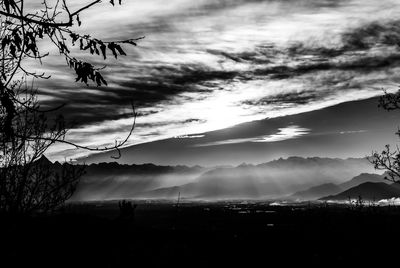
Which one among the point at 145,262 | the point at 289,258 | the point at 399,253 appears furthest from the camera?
the point at 289,258

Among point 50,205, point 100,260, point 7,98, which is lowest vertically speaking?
point 100,260

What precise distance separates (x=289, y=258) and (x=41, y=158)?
2279 centimetres

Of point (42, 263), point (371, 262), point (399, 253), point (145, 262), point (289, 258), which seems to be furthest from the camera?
point (289, 258)

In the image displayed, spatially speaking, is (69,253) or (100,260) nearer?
(69,253)

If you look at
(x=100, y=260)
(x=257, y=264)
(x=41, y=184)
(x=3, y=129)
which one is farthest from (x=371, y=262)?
(x=3, y=129)

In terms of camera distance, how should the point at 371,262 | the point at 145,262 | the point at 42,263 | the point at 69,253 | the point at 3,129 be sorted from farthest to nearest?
the point at 371,262
the point at 145,262
the point at 69,253
the point at 42,263
the point at 3,129

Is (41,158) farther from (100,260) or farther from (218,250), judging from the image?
(218,250)

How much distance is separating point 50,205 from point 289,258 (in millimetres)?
21487

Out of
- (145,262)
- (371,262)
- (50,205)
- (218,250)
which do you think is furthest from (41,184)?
(371,262)

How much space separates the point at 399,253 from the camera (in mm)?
25547

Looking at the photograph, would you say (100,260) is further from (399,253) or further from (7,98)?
(399,253)

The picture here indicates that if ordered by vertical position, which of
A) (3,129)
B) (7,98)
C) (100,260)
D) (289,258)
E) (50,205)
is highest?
(7,98)

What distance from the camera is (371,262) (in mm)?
23828

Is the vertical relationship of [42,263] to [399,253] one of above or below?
above
